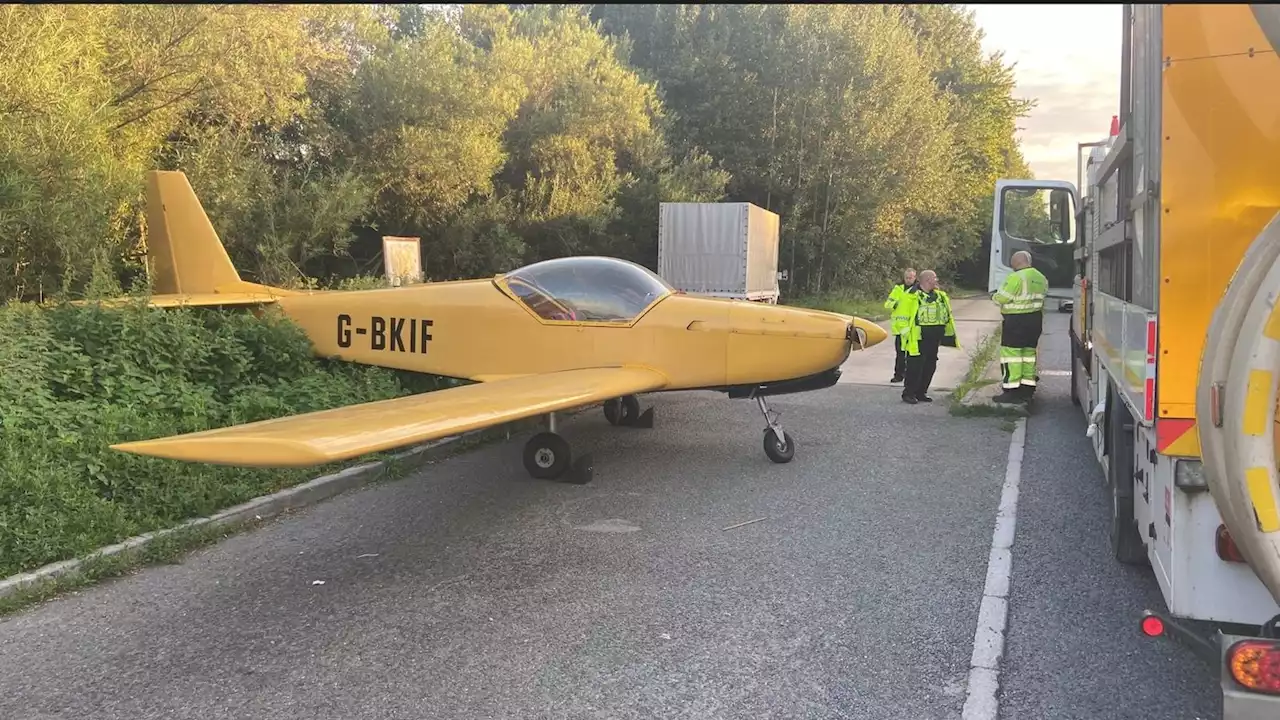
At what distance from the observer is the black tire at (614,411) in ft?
28.4

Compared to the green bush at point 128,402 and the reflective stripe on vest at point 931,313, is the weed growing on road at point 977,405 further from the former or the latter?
the green bush at point 128,402

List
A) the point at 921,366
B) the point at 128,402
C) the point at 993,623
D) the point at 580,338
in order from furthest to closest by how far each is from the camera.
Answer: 1. the point at 921,366
2. the point at 580,338
3. the point at 128,402
4. the point at 993,623

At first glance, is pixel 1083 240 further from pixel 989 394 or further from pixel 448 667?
pixel 448 667

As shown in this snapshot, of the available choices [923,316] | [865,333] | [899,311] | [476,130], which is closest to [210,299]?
[865,333]

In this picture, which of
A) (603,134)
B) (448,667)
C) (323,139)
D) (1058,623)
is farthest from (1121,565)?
(603,134)

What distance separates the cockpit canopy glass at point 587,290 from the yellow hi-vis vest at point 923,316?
4041 millimetres

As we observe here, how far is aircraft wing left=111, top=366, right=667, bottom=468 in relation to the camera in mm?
3453

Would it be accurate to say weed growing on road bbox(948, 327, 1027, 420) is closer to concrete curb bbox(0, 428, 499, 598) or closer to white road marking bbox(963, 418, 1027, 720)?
white road marking bbox(963, 418, 1027, 720)

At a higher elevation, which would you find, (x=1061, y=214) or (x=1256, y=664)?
(x=1061, y=214)

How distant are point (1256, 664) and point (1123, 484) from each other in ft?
6.71

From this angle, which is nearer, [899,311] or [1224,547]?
[1224,547]

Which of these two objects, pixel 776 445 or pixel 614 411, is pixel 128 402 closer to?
pixel 614 411

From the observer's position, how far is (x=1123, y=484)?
4234 mm

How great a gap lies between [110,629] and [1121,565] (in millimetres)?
5202
